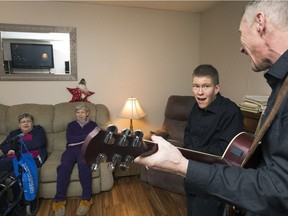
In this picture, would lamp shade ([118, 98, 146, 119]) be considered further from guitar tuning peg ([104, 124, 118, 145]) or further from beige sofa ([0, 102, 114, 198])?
guitar tuning peg ([104, 124, 118, 145])

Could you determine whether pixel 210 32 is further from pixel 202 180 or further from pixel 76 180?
pixel 202 180

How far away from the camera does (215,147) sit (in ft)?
4.04

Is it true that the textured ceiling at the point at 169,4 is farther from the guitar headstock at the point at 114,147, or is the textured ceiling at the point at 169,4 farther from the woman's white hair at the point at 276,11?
the guitar headstock at the point at 114,147

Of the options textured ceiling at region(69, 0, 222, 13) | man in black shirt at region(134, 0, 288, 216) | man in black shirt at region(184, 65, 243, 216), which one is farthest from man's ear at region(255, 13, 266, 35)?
textured ceiling at region(69, 0, 222, 13)

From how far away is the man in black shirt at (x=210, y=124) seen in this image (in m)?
1.19

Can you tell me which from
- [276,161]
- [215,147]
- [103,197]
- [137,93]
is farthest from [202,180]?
[137,93]

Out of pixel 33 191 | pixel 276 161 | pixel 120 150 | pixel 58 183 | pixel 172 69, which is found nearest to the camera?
pixel 276 161

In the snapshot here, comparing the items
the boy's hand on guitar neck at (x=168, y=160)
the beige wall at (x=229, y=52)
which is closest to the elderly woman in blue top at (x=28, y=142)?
the boy's hand on guitar neck at (x=168, y=160)

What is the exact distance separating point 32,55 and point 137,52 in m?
1.47

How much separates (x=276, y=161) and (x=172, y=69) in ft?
9.78

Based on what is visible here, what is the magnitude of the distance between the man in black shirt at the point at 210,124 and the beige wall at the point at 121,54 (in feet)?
6.56

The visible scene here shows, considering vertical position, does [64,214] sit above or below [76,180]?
below

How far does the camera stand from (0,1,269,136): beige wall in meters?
2.78

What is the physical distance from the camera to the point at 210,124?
1.28 m
